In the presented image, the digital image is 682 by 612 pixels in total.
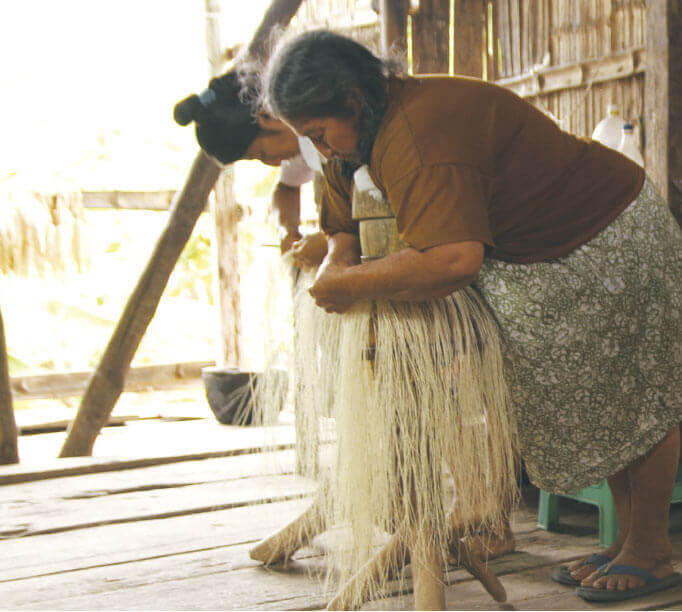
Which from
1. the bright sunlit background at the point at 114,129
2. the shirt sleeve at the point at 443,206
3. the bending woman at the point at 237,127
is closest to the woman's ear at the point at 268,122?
the bending woman at the point at 237,127

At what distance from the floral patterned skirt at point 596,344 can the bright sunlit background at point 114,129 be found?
4679mm

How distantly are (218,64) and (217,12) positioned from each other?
292 mm

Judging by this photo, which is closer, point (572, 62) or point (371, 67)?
point (371, 67)

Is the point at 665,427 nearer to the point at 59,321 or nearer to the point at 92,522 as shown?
the point at 92,522

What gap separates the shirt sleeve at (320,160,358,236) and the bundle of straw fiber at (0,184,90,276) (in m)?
3.26

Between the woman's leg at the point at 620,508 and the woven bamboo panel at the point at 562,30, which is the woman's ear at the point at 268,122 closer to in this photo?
the woman's leg at the point at 620,508

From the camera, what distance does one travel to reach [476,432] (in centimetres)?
149

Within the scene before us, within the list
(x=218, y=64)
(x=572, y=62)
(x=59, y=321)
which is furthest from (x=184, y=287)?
(x=572, y=62)

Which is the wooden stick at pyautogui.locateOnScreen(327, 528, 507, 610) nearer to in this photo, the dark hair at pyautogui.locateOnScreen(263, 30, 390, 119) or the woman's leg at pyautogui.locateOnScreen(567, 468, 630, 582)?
the woman's leg at pyautogui.locateOnScreen(567, 468, 630, 582)

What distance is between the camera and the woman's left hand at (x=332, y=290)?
4.76 feet

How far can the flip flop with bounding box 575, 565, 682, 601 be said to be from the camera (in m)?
1.61

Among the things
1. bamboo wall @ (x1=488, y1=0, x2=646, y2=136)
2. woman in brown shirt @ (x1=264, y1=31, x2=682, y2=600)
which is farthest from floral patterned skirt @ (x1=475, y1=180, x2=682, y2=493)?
bamboo wall @ (x1=488, y1=0, x2=646, y2=136)

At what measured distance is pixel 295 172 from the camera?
2.61 m

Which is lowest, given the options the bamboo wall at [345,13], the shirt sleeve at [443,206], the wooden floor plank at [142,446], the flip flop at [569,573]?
the wooden floor plank at [142,446]
